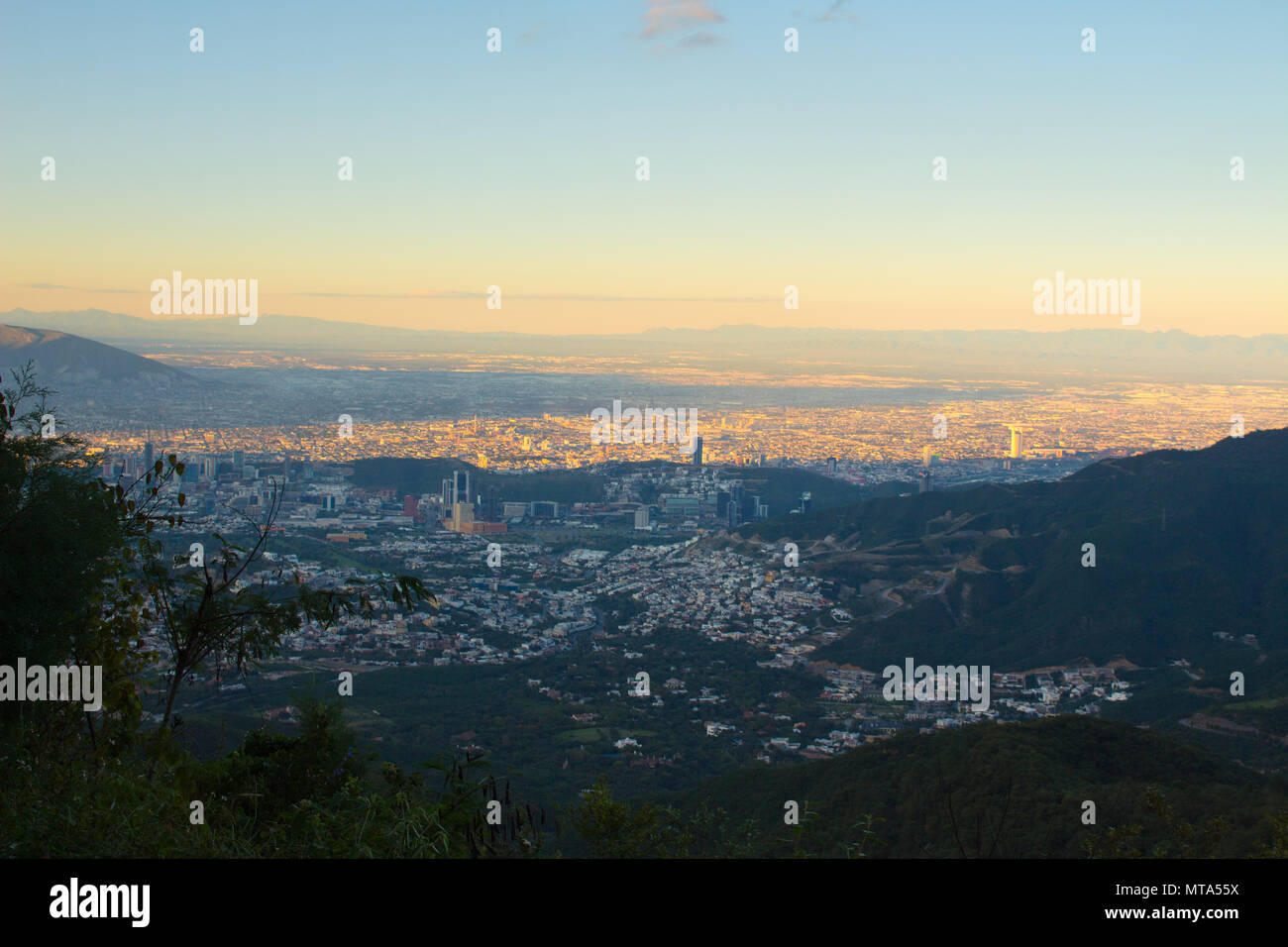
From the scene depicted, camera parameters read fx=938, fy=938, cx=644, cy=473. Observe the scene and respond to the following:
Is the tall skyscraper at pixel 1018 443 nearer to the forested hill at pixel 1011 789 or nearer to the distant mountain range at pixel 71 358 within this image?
the forested hill at pixel 1011 789

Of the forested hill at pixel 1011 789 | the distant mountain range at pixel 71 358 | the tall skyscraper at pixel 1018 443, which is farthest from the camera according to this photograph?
the tall skyscraper at pixel 1018 443

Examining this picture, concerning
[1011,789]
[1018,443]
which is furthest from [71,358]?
[1018,443]

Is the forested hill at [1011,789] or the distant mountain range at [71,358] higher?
the distant mountain range at [71,358]

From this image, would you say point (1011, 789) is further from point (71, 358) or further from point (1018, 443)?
point (1018, 443)

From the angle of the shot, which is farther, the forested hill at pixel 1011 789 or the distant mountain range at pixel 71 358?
the distant mountain range at pixel 71 358

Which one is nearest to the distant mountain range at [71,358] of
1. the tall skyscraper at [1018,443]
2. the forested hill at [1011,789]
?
the forested hill at [1011,789]
